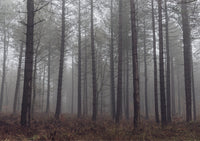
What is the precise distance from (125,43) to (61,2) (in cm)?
793

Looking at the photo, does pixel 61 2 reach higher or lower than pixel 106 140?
higher

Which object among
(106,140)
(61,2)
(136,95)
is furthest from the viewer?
(61,2)

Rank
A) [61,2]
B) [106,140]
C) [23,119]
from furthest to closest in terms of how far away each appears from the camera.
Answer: [61,2]
[23,119]
[106,140]

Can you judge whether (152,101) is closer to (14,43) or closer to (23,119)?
(14,43)

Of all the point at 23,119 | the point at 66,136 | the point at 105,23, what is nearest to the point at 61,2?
the point at 105,23

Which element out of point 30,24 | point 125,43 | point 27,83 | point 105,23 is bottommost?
point 27,83

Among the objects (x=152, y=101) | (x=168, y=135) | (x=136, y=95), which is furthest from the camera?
(x=152, y=101)

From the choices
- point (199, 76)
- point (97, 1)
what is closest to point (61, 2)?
point (97, 1)

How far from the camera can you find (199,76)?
4372cm

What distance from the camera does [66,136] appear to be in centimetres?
695

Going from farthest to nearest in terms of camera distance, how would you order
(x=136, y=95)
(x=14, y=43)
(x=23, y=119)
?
(x=14, y=43), (x=136, y=95), (x=23, y=119)

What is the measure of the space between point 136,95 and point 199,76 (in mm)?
40986

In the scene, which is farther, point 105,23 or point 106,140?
point 105,23

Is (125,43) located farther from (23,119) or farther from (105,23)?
(23,119)
